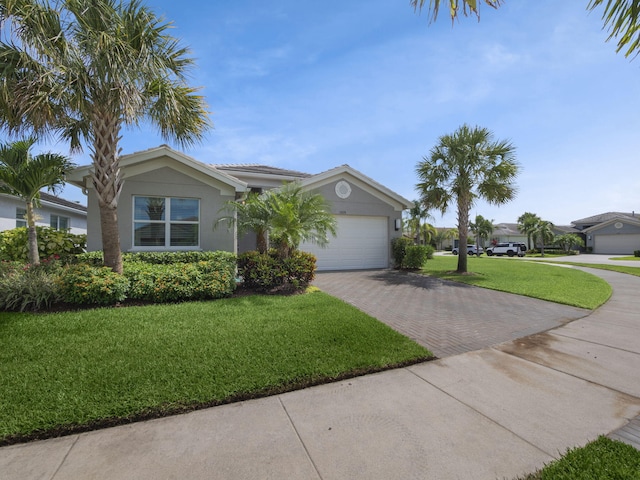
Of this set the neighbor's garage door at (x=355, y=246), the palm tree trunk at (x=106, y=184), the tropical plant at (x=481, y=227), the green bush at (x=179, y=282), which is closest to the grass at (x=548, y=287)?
the neighbor's garage door at (x=355, y=246)

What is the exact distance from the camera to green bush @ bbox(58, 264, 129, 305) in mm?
6008

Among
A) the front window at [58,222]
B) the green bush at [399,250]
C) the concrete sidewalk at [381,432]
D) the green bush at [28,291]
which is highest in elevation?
the front window at [58,222]

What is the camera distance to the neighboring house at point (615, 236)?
35.6 metres

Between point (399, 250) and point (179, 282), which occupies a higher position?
point (399, 250)

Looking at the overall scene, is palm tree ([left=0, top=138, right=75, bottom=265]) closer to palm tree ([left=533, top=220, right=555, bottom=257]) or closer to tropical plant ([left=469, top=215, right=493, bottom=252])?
palm tree ([left=533, top=220, right=555, bottom=257])

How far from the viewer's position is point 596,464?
7.34 ft

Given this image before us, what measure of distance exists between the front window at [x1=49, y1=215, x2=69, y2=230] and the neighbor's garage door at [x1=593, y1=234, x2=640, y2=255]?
2239 inches

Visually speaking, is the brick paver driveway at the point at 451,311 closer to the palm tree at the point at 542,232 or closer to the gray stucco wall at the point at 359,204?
the gray stucco wall at the point at 359,204

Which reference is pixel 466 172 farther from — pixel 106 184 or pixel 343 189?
pixel 106 184

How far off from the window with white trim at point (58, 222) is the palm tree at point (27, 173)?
32.9 feet

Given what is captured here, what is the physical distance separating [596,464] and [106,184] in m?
9.19

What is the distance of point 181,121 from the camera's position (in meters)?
7.66

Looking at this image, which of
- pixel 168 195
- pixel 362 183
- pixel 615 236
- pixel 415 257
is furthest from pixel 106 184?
pixel 615 236

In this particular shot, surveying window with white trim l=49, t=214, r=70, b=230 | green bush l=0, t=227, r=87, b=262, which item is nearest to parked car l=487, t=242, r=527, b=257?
green bush l=0, t=227, r=87, b=262
